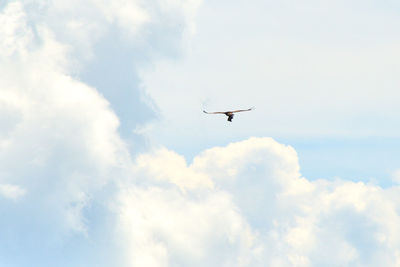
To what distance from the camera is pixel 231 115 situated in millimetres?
154750

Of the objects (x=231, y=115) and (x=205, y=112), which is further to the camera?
(x=231, y=115)

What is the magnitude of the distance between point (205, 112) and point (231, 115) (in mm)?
24263

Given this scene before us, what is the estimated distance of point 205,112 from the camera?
132m

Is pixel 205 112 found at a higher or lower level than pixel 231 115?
lower
